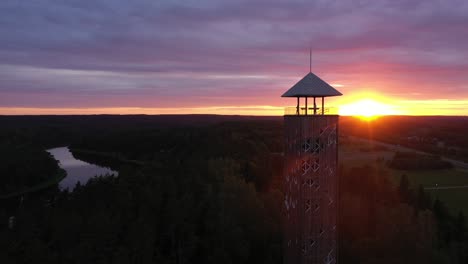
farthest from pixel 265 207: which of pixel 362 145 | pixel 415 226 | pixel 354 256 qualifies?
pixel 362 145

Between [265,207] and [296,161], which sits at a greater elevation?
[296,161]

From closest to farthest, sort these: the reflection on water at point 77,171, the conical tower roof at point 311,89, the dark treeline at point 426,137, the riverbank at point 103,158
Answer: the conical tower roof at point 311,89 < the reflection on water at point 77,171 < the dark treeline at point 426,137 < the riverbank at point 103,158

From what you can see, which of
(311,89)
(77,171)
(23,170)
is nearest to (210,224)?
(311,89)

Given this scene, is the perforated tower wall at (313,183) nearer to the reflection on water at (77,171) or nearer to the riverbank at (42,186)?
the reflection on water at (77,171)

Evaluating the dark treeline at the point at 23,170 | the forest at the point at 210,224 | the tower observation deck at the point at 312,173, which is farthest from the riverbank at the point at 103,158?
the tower observation deck at the point at 312,173

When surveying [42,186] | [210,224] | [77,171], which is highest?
[210,224]

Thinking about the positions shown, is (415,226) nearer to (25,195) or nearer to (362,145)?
(25,195)

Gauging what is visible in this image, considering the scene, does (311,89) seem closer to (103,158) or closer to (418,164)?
(418,164)
